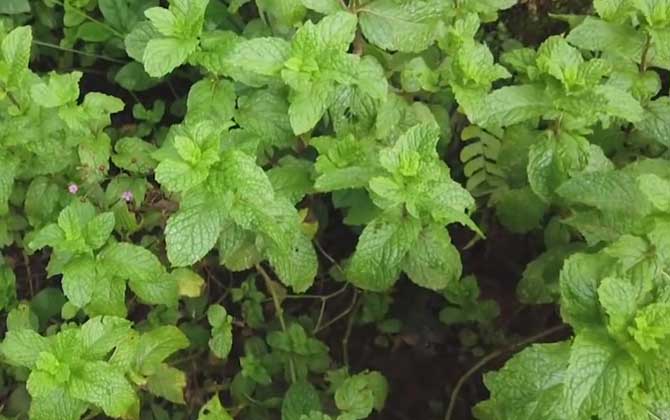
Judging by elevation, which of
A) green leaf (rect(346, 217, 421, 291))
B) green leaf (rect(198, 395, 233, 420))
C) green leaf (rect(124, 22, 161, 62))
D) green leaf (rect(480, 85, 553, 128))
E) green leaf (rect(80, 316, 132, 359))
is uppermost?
green leaf (rect(480, 85, 553, 128))

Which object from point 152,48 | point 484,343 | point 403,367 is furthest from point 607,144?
point 152,48

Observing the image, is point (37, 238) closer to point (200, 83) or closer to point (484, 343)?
point (200, 83)

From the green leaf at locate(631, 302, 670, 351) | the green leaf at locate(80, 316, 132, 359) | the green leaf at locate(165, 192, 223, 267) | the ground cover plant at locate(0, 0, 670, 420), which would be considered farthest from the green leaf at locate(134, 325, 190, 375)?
the green leaf at locate(631, 302, 670, 351)

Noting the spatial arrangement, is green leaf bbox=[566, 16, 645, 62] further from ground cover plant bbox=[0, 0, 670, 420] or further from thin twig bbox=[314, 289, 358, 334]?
thin twig bbox=[314, 289, 358, 334]

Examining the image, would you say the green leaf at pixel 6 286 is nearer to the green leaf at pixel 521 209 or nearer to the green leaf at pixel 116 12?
the green leaf at pixel 116 12

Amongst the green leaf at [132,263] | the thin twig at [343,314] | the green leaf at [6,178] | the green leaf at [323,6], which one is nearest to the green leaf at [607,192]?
the green leaf at [323,6]
